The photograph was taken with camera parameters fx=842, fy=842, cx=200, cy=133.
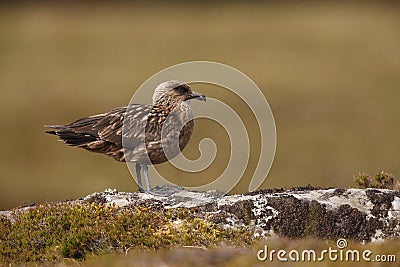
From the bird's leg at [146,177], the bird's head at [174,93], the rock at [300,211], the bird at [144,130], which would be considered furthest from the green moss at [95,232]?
the bird's head at [174,93]

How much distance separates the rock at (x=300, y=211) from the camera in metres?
10.3

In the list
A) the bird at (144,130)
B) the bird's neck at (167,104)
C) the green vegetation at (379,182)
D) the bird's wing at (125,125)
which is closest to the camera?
the bird at (144,130)

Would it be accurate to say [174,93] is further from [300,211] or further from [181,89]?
[300,211]

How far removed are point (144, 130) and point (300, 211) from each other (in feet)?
7.67

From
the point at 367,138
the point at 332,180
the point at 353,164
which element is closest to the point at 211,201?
the point at 332,180

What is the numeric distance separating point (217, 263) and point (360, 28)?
4514 centimetres

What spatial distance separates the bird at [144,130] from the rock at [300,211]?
578 millimetres

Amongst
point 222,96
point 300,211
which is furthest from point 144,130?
point 222,96

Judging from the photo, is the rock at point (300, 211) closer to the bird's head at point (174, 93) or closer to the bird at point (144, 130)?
the bird at point (144, 130)

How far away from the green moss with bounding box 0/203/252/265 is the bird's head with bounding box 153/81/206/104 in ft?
5.91

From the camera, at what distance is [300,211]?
10398mm

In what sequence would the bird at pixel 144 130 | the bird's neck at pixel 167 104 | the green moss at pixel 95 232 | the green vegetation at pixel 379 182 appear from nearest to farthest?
1. the green moss at pixel 95 232
2. the bird at pixel 144 130
3. the bird's neck at pixel 167 104
4. the green vegetation at pixel 379 182

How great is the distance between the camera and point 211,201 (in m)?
10.7

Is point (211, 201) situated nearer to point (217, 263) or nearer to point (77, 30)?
point (217, 263)
